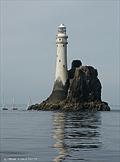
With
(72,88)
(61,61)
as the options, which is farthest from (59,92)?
(61,61)

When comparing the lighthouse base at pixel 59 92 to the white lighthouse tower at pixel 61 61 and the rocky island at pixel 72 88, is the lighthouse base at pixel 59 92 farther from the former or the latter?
the white lighthouse tower at pixel 61 61

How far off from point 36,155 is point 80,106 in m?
97.7

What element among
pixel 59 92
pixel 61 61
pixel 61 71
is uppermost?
pixel 61 61

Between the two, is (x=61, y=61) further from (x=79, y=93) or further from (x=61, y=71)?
(x=79, y=93)

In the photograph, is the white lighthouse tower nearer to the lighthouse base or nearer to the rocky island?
the rocky island

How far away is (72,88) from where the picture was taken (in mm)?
122875

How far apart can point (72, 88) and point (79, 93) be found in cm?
Result: 255

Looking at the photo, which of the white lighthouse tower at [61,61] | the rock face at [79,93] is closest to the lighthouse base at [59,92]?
the rock face at [79,93]

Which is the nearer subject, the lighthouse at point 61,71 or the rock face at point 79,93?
the rock face at point 79,93

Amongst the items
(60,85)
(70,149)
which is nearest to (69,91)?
(60,85)

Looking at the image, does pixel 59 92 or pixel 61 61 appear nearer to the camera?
pixel 59 92

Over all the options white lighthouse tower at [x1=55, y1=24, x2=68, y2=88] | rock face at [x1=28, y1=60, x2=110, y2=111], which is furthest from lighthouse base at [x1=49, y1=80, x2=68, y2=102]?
white lighthouse tower at [x1=55, y1=24, x2=68, y2=88]

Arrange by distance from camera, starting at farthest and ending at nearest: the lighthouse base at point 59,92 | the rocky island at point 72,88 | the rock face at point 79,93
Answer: the lighthouse base at point 59,92 < the rocky island at point 72,88 < the rock face at point 79,93

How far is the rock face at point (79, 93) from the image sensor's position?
122 m
